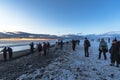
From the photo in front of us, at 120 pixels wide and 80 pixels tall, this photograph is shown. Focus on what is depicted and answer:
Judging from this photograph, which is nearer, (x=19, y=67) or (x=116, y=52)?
(x=116, y=52)

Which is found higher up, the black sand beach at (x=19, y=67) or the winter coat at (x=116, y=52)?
the winter coat at (x=116, y=52)

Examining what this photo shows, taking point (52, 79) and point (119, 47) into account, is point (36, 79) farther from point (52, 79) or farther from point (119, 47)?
point (119, 47)

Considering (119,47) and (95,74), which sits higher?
(119,47)

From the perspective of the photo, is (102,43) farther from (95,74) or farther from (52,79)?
(52,79)

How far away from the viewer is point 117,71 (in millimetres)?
11969

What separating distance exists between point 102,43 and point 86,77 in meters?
7.46

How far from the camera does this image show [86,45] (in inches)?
765

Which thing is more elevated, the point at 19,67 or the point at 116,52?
the point at 116,52

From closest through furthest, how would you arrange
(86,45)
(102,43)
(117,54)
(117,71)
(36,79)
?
(36,79) → (117,71) → (117,54) → (102,43) → (86,45)

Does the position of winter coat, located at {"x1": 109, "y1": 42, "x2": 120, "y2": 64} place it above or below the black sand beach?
above

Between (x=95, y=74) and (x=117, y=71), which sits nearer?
(x=95, y=74)

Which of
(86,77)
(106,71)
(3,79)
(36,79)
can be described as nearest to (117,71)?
(106,71)

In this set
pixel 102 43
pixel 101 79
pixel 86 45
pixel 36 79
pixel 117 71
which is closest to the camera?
Result: pixel 101 79

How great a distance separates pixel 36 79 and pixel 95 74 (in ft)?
11.5
